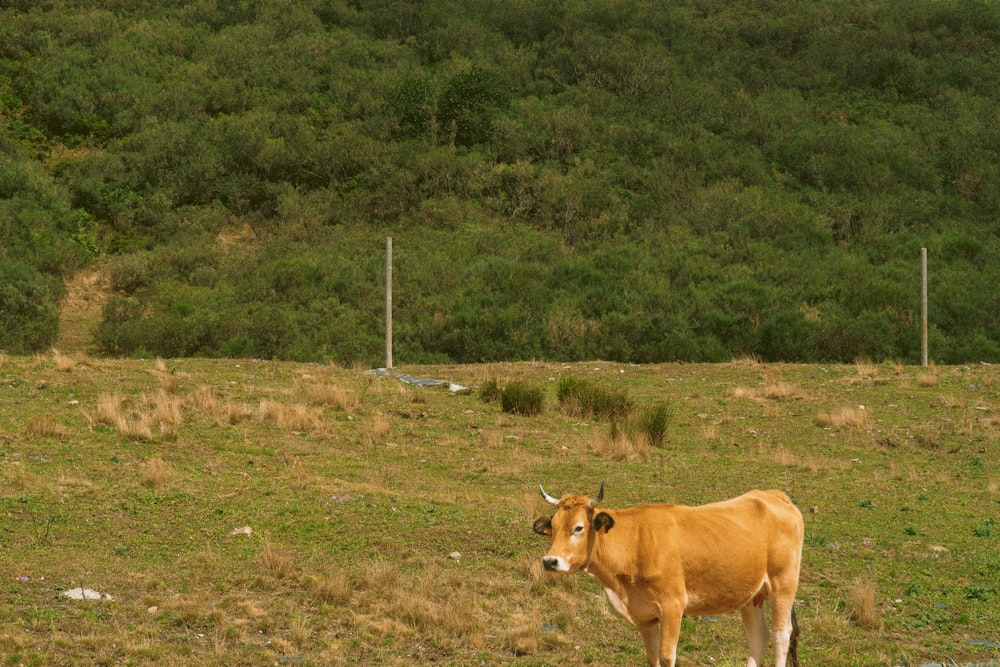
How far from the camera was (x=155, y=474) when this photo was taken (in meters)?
12.8

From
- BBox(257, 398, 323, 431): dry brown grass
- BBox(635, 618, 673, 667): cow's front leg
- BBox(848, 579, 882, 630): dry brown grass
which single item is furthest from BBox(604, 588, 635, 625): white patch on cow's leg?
BBox(257, 398, 323, 431): dry brown grass

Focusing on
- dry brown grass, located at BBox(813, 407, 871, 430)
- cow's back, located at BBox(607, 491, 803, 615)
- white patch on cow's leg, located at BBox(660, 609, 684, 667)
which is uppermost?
cow's back, located at BBox(607, 491, 803, 615)

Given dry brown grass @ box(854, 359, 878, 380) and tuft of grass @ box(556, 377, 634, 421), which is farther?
dry brown grass @ box(854, 359, 878, 380)

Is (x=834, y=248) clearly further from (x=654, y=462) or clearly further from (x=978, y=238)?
(x=654, y=462)

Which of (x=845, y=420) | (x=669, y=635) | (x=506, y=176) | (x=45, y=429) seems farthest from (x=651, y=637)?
(x=506, y=176)

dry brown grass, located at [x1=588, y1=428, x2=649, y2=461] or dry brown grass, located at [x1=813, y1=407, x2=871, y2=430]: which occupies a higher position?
dry brown grass, located at [x1=588, y1=428, x2=649, y2=461]

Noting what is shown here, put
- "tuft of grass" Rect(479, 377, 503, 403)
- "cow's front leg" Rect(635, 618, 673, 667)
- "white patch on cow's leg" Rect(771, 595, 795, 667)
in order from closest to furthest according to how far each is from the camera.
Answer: "cow's front leg" Rect(635, 618, 673, 667)
"white patch on cow's leg" Rect(771, 595, 795, 667)
"tuft of grass" Rect(479, 377, 503, 403)

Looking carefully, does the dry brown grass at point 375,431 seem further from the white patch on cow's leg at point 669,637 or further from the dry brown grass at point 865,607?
the white patch on cow's leg at point 669,637

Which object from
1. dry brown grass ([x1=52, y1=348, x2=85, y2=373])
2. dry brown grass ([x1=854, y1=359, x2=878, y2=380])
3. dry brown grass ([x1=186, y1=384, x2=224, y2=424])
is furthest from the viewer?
dry brown grass ([x1=854, y1=359, x2=878, y2=380])

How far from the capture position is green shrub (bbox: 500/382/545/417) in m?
19.4

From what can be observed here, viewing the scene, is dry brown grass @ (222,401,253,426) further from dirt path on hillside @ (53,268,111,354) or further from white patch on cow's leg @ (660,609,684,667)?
dirt path on hillside @ (53,268,111,354)

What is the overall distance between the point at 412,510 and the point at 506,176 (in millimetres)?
30636

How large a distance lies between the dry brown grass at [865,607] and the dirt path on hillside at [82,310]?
79.3 ft

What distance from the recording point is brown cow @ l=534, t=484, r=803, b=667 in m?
6.87
